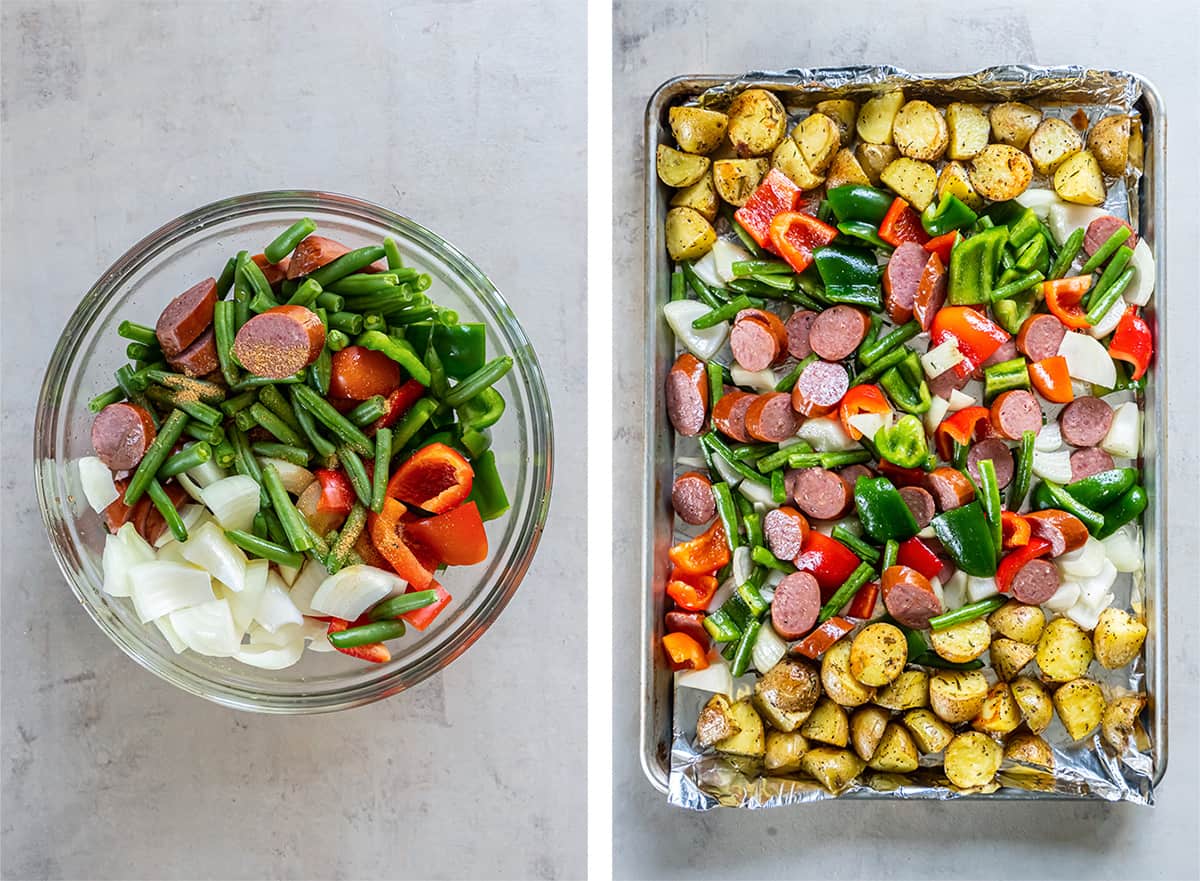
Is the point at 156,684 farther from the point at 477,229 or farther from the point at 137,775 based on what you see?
the point at 477,229

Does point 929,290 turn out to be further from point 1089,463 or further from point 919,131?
point 1089,463

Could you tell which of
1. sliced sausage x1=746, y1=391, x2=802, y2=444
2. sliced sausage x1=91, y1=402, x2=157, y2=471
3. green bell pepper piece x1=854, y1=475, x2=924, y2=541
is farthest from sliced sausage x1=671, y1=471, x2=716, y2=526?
sliced sausage x1=91, y1=402, x2=157, y2=471

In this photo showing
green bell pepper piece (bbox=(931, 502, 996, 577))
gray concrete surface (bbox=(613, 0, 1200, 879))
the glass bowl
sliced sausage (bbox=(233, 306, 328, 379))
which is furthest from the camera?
gray concrete surface (bbox=(613, 0, 1200, 879))

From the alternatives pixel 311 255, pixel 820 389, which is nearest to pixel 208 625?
pixel 311 255

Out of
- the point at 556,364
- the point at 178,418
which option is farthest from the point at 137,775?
the point at 556,364

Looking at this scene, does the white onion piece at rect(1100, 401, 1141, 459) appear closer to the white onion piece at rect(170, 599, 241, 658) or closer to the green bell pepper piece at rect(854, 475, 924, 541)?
the green bell pepper piece at rect(854, 475, 924, 541)

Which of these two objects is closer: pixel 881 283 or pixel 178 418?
pixel 178 418
